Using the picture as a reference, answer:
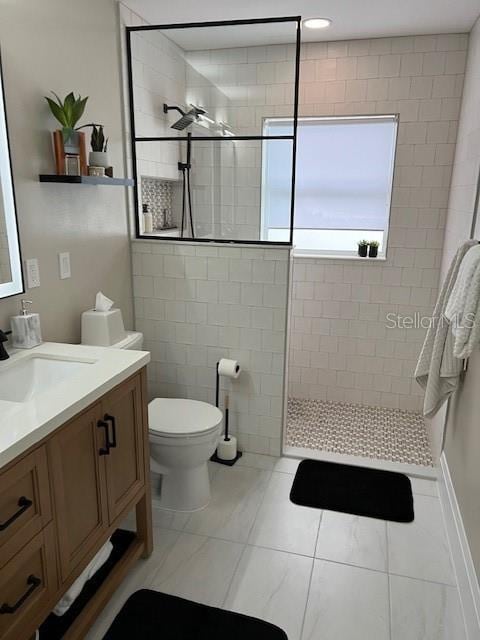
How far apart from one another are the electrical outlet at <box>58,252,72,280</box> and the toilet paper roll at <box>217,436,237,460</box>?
1365 millimetres

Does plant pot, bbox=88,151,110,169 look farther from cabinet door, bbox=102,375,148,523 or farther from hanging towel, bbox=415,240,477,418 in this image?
hanging towel, bbox=415,240,477,418

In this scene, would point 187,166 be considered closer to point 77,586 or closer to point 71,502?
point 71,502

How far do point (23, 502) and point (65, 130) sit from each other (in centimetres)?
153

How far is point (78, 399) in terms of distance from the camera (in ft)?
5.03

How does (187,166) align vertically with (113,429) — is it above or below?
above

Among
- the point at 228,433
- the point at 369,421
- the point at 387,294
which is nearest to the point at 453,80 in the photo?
the point at 387,294

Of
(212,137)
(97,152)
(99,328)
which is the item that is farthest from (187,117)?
(99,328)

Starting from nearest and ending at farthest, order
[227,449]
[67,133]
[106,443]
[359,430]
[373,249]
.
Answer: [106,443], [67,133], [227,449], [359,430], [373,249]

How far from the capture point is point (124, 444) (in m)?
1.90

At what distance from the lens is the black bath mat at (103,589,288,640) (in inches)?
71.2

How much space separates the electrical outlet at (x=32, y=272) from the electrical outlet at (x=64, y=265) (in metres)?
0.16

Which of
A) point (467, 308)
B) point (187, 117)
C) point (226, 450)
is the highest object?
point (187, 117)

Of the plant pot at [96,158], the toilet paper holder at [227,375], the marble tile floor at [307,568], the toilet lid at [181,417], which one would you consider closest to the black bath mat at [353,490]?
the marble tile floor at [307,568]

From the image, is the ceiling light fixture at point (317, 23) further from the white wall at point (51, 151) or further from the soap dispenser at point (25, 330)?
the soap dispenser at point (25, 330)
